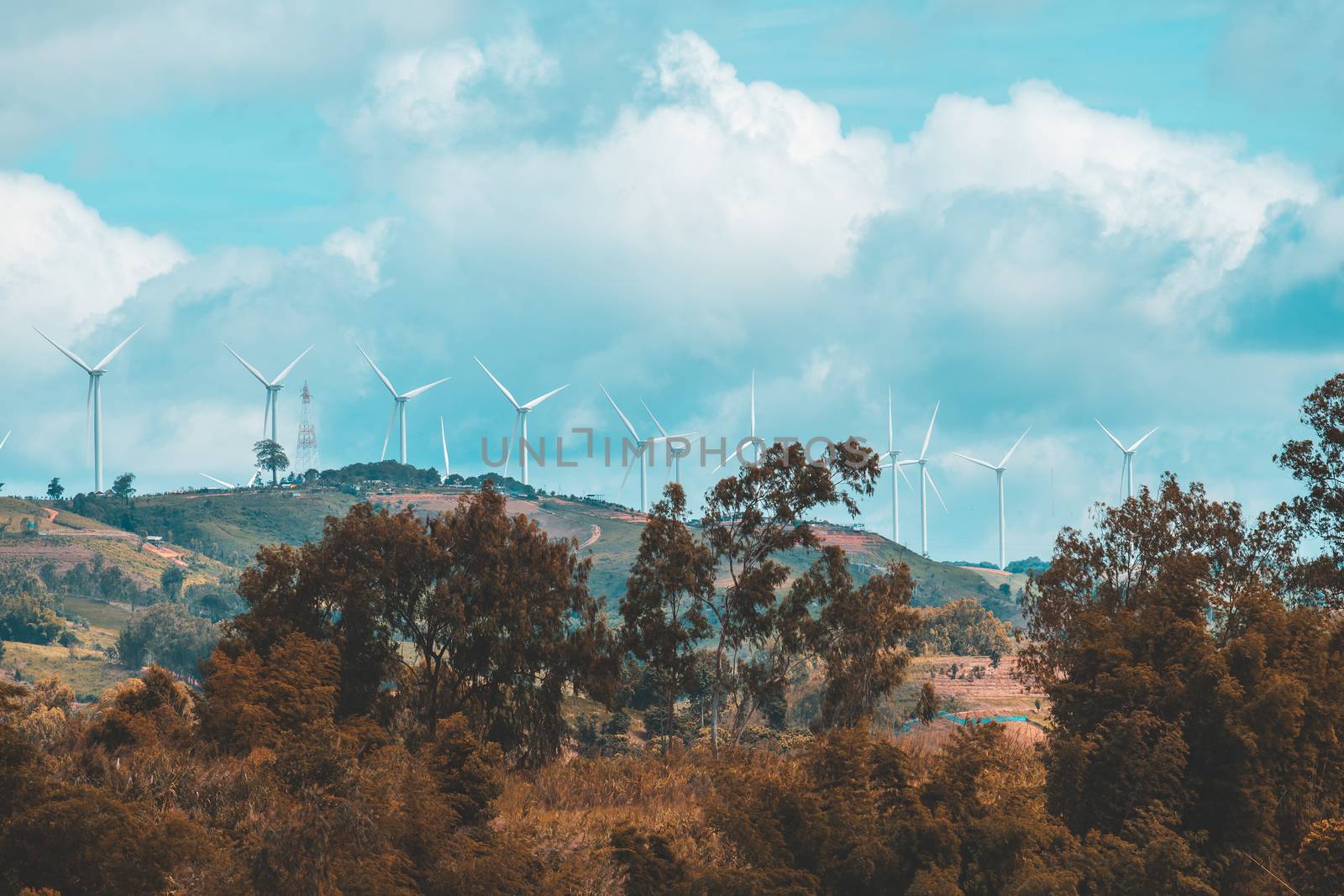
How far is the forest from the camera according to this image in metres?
24.3

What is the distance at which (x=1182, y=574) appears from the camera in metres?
32.0

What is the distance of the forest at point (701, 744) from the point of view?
2428 centimetres

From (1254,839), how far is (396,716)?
26.9m

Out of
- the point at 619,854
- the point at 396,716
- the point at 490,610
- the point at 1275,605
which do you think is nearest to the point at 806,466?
the point at 490,610

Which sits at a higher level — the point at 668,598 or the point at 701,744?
the point at 668,598

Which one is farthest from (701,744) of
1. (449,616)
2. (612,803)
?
(612,803)

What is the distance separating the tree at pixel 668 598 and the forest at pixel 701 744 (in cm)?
11

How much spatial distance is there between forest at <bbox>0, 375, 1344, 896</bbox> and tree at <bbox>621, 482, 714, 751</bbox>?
0.35 ft

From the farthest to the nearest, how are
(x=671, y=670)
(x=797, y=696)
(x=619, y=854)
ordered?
(x=797, y=696)
(x=671, y=670)
(x=619, y=854)

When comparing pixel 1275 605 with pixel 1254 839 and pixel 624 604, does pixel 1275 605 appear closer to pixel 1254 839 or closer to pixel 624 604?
pixel 1254 839

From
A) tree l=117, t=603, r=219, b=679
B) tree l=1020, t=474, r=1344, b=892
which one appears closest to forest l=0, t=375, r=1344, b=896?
tree l=1020, t=474, r=1344, b=892

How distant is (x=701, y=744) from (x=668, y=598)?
5.84 metres

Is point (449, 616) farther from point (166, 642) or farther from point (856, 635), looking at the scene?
point (166, 642)

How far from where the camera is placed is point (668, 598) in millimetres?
48062
